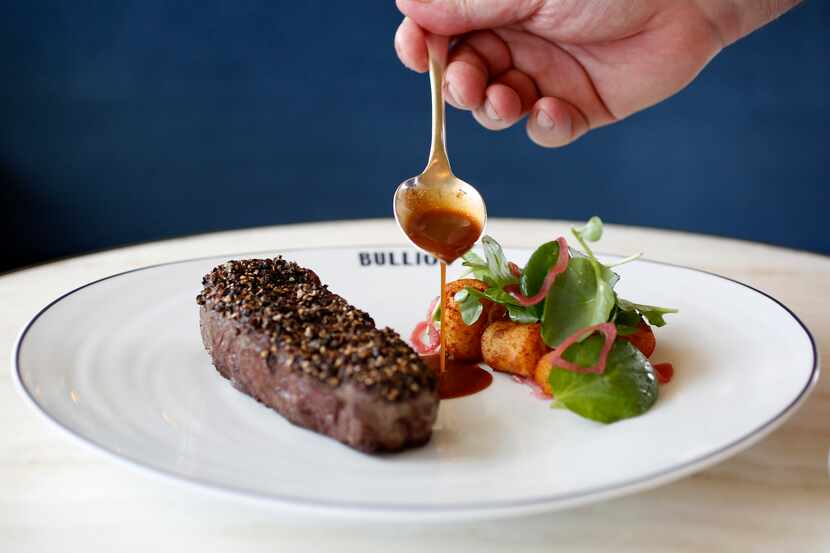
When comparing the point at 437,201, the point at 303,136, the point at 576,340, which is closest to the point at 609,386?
the point at 576,340

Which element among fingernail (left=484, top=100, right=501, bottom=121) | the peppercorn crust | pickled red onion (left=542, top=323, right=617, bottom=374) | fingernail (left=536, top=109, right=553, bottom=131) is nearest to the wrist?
fingernail (left=536, top=109, right=553, bottom=131)

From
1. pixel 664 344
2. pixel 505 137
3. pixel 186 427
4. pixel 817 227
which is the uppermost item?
pixel 186 427

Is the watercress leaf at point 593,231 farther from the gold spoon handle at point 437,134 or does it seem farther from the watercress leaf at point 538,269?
the gold spoon handle at point 437,134

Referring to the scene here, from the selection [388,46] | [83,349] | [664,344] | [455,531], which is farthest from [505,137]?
[455,531]

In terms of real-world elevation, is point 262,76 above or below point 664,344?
below

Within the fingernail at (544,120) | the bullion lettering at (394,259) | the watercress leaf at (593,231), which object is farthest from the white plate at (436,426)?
the fingernail at (544,120)

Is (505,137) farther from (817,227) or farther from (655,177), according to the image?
(817,227)
